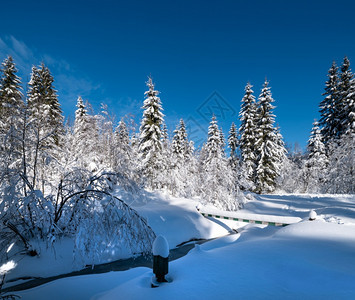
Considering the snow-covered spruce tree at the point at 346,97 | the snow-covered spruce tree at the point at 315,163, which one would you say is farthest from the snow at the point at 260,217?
the snow-covered spruce tree at the point at 346,97

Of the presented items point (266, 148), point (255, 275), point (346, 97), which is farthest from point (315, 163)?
point (255, 275)

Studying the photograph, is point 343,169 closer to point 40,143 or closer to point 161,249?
point 161,249

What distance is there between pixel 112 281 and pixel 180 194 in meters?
12.9

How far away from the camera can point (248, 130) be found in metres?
20.2

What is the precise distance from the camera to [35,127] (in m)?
5.17

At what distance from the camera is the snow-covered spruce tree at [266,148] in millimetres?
18469

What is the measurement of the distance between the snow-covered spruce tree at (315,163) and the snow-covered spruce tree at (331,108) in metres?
0.86

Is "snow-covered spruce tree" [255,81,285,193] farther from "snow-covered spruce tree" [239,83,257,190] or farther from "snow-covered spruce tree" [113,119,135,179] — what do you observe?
"snow-covered spruce tree" [113,119,135,179]

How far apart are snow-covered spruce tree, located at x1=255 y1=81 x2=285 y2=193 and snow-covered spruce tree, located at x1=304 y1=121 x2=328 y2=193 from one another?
345 centimetres

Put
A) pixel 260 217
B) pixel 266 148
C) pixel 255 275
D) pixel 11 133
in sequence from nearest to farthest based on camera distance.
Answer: pixel 255 275
pixel 11 133
pixel 260 217
pixel 266 148

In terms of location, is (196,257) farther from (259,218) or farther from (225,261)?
(259,218)

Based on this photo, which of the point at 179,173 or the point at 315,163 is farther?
the point at 315,163

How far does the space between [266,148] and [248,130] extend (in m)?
2.85

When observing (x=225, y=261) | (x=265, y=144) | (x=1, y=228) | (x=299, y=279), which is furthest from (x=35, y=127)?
(x=265, y=144)
